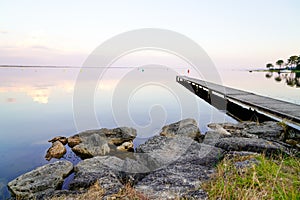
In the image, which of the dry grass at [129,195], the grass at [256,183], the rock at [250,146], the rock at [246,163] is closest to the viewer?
the grass at [256,183]

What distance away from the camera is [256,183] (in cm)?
217

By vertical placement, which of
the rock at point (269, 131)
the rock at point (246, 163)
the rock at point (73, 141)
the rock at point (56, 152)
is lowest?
the rock at point (56, 152)

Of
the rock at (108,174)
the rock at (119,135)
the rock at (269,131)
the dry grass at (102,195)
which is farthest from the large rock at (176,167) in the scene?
the rock at (269,131)

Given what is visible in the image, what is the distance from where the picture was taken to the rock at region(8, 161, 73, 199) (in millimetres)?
3193

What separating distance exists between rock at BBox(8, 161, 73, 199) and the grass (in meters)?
2.11

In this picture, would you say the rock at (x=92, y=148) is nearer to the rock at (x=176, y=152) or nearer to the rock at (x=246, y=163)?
the rock at (x=176, y=152)

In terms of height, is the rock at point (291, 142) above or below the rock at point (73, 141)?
above

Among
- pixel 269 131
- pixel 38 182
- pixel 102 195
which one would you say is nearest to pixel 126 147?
pixel 38 182

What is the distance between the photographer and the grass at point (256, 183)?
196cm

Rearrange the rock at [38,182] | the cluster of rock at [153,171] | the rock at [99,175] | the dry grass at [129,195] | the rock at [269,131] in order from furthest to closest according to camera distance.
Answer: the rock at [269,131], the rock at [38,182], the rock at [99,175], the cluster of rock at [153,171], the dry grass at [129,195]

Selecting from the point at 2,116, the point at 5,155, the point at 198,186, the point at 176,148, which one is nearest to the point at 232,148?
the point at 176,148

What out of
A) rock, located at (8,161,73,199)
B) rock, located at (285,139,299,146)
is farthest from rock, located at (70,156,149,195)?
rock, located at (285,139,299,146)

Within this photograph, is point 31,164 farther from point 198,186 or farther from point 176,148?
point 198,186

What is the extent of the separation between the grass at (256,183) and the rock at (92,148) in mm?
2958
